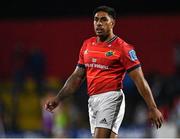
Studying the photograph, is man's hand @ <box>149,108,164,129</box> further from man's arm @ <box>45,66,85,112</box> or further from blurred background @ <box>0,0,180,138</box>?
blurred background @ <box>0,0,180,138</box>

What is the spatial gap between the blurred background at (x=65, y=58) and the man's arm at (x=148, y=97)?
695cm

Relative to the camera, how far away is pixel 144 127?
13539 millimetres

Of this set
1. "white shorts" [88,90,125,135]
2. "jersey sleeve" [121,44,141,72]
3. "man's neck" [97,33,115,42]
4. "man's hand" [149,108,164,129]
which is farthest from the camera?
"man's neck" [97,33,115,42]

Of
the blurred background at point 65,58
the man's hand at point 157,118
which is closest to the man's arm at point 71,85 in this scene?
the man's hand at point 157,118

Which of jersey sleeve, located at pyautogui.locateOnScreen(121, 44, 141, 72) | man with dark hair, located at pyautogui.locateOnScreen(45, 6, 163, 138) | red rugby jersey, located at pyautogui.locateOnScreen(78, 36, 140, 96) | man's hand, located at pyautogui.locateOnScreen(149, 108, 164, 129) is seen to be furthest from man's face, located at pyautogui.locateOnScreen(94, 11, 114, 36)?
man's hand, located at pyautogui.locateOnScreen(149, 108, 164, 129)

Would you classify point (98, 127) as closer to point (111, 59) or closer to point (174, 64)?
point (111, 59)

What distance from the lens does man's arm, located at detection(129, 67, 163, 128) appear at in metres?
6.23

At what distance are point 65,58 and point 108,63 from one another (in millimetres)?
10329

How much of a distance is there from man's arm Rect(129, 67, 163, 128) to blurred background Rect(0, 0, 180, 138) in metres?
6.95

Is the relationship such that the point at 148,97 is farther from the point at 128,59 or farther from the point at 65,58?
the point at 65,58

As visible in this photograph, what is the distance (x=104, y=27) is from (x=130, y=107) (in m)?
7.74

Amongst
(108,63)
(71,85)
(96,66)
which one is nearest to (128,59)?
(108,63)

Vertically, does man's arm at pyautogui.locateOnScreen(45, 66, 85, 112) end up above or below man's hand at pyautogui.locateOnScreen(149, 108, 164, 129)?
above

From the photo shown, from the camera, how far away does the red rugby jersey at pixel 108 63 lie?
6461 mm
